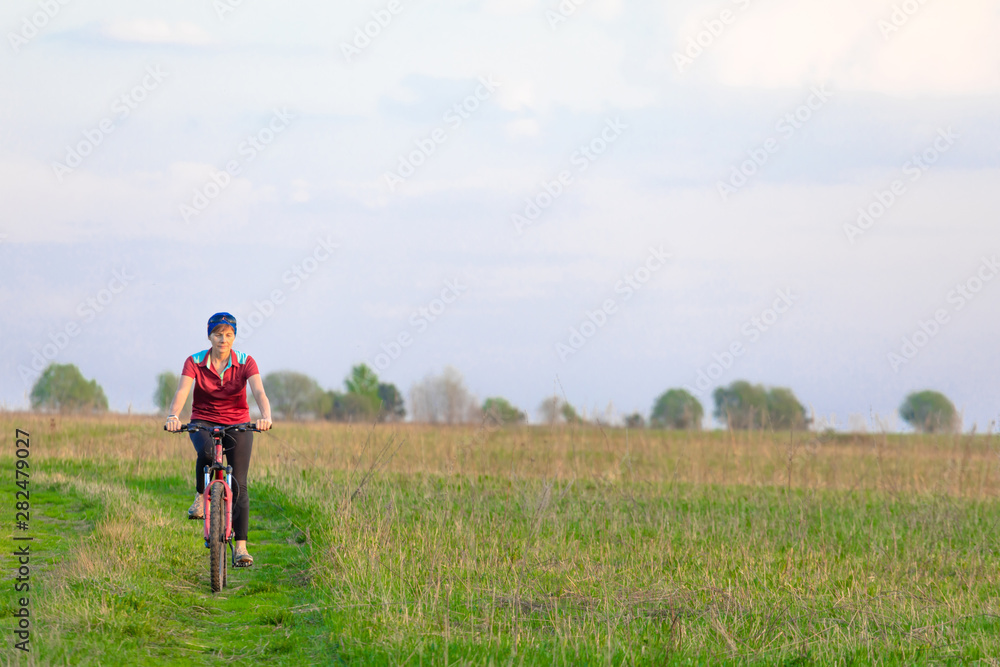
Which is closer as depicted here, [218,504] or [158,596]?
[158,596]

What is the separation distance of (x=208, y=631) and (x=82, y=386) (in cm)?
4677

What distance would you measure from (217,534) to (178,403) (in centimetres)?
107

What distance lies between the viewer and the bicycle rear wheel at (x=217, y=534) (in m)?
7.00

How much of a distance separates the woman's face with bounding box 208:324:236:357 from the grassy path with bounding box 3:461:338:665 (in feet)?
6.02

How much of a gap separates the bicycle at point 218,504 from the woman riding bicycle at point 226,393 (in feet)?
0.34

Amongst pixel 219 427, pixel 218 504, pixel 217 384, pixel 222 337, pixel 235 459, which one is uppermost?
pixel 222 337

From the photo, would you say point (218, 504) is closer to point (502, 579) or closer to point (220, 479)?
point (220, 479)

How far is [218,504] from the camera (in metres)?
7.07

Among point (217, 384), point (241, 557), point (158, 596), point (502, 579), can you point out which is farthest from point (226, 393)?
point (502, 579)

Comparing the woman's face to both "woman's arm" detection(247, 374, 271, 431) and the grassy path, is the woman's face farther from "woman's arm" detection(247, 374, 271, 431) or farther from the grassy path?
the grassy path

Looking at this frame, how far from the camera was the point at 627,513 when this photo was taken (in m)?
11.7

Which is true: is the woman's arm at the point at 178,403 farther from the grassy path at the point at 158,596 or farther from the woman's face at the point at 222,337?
the grassy path at the point at 158,596

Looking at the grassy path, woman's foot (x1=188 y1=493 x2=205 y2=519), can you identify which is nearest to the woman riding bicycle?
woman's foot (x1=188 y1=493 x2=205 y2=519)

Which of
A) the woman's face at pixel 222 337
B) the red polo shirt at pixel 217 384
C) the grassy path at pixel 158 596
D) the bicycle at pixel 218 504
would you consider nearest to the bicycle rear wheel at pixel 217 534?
the bicycle at pixel 218 504
